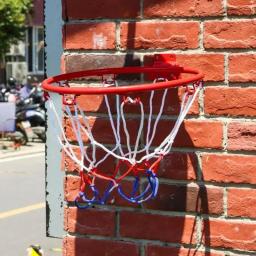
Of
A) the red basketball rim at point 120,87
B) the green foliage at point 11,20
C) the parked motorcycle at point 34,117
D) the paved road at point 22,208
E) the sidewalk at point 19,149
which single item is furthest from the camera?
the green foliage at point 11,20

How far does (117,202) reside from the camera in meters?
1.88

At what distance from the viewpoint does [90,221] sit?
191cm

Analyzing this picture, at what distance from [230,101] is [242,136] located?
4.2 inches

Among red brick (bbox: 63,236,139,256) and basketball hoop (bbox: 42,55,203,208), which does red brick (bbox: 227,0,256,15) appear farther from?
red brick (bbox: 63,236,139,256)

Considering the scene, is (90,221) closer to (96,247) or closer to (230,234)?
(96,247)

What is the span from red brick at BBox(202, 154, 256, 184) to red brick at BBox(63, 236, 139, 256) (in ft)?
1.10

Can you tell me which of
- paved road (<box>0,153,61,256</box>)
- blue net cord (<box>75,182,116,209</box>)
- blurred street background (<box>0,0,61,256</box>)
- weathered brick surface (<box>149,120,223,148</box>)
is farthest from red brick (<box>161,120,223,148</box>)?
paved road (<box>0,153,61,256</box>)

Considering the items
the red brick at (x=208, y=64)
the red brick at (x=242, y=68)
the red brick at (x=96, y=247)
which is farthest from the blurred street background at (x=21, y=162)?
the red brick at (x=242, y=68)

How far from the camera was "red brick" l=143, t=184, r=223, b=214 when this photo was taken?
5.83 feet

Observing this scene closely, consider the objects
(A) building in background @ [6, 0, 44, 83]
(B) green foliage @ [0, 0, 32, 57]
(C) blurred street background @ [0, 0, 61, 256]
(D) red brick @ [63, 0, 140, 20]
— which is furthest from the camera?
(A) building in background @ [6, 0, 44, 83]

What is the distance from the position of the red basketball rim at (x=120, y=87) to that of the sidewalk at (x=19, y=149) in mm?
10779

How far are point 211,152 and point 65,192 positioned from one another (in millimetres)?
499

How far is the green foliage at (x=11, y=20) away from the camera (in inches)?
864

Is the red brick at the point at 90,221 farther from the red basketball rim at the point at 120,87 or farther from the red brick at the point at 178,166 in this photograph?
the red basketball rim at the point at 120,87
